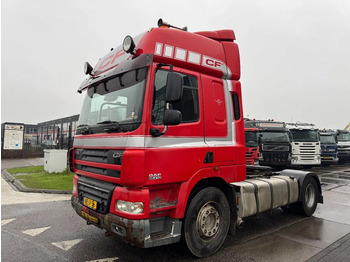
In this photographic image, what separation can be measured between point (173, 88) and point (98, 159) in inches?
57.5

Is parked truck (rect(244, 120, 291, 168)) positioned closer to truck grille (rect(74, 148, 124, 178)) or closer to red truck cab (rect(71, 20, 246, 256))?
red truck cab (rect(71, 20, 246, 256))

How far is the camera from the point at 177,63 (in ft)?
12.1

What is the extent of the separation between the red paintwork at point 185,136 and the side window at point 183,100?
Result: 7cm

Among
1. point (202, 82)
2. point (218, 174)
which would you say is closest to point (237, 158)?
point (218, 174)

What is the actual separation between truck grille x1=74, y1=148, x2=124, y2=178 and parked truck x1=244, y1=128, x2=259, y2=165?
11259mm

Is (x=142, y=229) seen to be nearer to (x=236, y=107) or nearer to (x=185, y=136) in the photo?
(x=185, y=136)

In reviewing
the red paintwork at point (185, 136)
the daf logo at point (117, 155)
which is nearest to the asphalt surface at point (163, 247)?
the red paintwork at point (185, 136)

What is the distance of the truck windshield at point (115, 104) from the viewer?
3291 millimetres

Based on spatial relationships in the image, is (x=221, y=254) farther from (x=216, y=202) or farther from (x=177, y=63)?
(x=177, y=63)

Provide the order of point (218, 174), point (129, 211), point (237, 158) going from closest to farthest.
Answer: point (129, 211), point (218, 174), point (237, 158)

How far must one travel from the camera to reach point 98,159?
3602mm

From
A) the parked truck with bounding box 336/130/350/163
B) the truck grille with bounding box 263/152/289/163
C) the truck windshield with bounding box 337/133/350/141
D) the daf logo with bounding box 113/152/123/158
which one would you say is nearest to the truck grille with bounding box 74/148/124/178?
the daf logo with bounding box 113/152/123/158

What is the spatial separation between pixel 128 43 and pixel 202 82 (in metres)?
1.22

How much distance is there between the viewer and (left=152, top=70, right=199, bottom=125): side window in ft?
10.9
